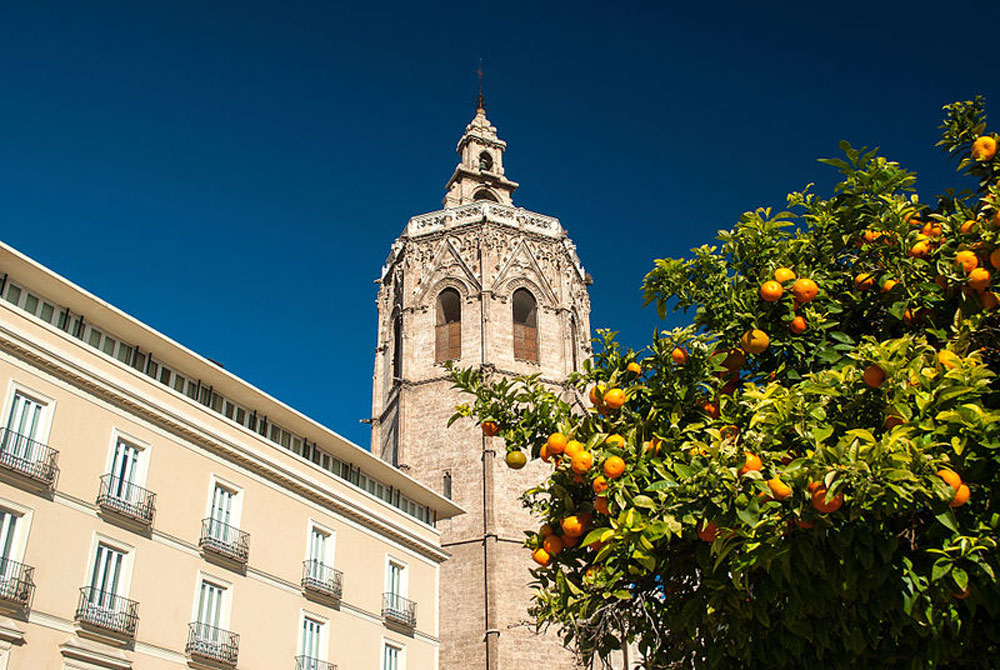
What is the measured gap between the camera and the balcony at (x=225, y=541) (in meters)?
25.1

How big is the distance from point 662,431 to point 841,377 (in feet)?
5.97

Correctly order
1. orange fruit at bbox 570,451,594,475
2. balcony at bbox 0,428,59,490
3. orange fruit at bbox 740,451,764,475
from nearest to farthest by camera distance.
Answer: orange fruit at bbox 740,451,764,475 < orange fruit at bbox 570,451,594,475 < balcony at bbox 0,428,59,490

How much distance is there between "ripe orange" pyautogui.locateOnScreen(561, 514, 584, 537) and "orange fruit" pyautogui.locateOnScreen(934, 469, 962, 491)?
3250mm

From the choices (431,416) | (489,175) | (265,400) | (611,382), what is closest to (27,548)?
(265,400)

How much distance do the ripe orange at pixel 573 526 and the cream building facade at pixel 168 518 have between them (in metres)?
15.5

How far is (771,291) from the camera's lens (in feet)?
29.4

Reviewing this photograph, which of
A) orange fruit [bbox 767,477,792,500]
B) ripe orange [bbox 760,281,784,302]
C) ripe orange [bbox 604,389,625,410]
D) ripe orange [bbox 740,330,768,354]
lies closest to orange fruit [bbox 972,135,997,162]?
ripe orange [bbox 760,281,784,302]

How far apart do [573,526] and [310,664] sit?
2032cm

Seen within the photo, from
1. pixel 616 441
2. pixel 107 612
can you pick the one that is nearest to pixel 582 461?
pixel 616 441

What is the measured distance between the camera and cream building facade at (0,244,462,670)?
21.3m

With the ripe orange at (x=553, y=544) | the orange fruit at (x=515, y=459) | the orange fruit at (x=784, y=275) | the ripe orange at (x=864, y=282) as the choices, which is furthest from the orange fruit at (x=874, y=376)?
the orange fruit at (x=515, y=459)

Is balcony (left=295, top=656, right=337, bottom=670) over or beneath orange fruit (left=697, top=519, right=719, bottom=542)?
over

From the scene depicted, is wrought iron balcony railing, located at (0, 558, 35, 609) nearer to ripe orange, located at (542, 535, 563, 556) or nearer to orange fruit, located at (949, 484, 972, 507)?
ripe orange, located at (542, 535, 563, 556)

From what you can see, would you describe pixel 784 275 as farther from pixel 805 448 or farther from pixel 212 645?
pixel 212 645
